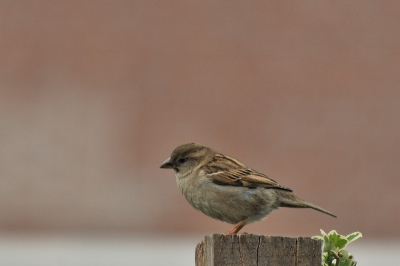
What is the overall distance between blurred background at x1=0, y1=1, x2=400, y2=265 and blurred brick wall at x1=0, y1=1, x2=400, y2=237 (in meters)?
0.02

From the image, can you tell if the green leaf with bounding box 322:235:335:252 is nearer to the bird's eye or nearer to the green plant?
the green plant

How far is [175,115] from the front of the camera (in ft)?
36.7

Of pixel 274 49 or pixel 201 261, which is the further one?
pixel 274 49

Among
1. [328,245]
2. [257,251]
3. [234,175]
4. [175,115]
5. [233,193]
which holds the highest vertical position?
[175,115]

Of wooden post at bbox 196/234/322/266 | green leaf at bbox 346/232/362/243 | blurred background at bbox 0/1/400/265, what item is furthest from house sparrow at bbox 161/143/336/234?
blurred background at bbox 0/1/400/265

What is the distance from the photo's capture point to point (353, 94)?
11.3 m

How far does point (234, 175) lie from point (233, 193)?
0.61 feet

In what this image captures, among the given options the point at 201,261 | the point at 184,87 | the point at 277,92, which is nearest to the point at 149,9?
the point at 184,87

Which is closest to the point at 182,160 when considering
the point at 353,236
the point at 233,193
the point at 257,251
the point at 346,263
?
the point at 233,193

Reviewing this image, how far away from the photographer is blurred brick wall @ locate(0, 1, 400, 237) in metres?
10.8

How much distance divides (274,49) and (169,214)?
278 cm

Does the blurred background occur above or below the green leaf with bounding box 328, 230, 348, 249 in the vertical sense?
above

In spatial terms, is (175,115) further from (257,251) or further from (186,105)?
(257,251)

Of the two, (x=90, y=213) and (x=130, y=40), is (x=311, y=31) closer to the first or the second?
(x=130, y=40)
